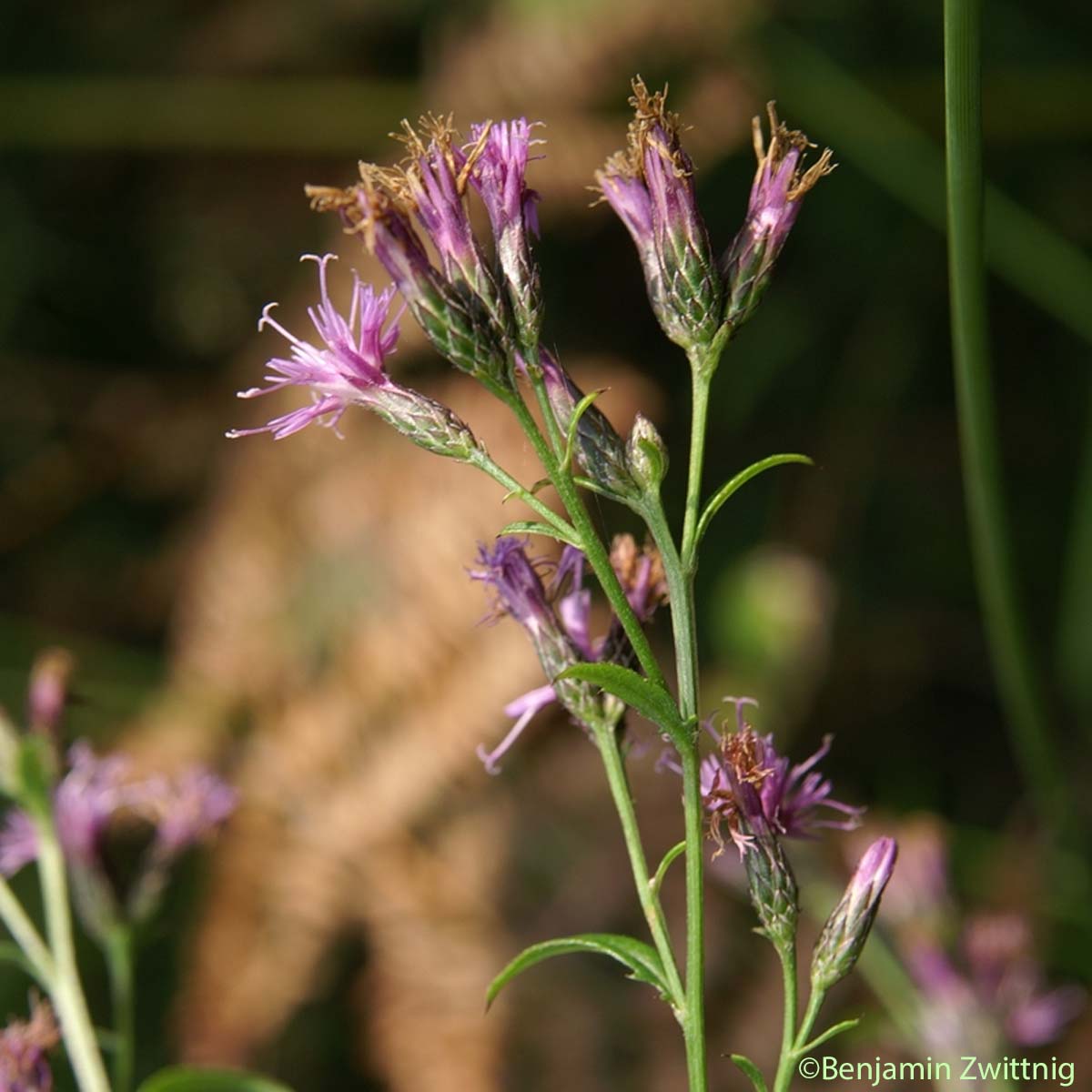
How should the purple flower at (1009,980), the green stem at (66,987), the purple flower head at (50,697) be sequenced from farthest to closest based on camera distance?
1. the purple flower at (1009,980)
2. the purple flower head at (50,697)
3. the green stem at (66,987)

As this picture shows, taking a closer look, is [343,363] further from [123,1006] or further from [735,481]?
[123,1006]

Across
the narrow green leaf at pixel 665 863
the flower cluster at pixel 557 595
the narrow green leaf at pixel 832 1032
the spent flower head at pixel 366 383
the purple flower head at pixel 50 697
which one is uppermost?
the spent flower head at pixel 366 383

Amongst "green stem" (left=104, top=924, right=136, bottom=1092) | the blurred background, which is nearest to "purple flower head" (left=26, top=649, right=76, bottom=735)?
"green stem" (left=104, top=924, right=136, bottom=1092)

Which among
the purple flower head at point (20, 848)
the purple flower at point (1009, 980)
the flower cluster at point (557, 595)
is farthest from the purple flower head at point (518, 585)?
the purple flower at point (1009, 980)

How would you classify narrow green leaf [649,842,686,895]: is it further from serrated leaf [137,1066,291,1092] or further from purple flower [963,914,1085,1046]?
purple flower [963,914,1085,1046]

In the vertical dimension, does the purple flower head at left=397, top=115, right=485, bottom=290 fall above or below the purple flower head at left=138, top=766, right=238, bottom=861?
above

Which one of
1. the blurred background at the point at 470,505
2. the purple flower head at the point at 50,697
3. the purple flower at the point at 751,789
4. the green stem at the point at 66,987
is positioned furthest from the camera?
the blurred background at the point at 470,505

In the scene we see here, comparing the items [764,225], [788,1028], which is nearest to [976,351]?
[764,225]

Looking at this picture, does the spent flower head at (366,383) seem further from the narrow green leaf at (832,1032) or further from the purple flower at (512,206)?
the narrow green leaf at (832,1032)
